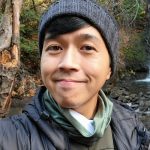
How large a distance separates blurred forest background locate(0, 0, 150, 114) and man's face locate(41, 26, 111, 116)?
17.2 feet

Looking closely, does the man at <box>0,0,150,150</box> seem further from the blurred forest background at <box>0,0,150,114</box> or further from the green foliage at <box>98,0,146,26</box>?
the green foliage at <box>98,0,146,26</box>

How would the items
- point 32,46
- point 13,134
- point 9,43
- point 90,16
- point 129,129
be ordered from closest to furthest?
point 13,134
point 90,16
point 129,129
point 9,43
point 32,46

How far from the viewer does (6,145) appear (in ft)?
4.77

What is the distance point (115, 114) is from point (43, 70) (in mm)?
449

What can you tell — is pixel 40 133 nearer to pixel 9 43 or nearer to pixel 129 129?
pixel 129 129

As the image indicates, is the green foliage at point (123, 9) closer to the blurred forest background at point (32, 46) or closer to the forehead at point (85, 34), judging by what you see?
the blurred forest background at point (32, 46)

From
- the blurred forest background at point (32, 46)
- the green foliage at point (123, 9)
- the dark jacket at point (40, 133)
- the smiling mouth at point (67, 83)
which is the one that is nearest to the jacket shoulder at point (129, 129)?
the dark jacket at point (40, 133)

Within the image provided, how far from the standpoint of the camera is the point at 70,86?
154 cm

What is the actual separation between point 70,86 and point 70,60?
0.34 ft

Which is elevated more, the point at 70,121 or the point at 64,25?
the point at 64,25

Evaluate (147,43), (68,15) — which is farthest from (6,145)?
(147,43)

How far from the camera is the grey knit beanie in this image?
5.27 ft

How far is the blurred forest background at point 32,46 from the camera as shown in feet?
22.9

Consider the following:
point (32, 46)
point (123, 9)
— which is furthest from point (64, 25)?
point (32, 46)
